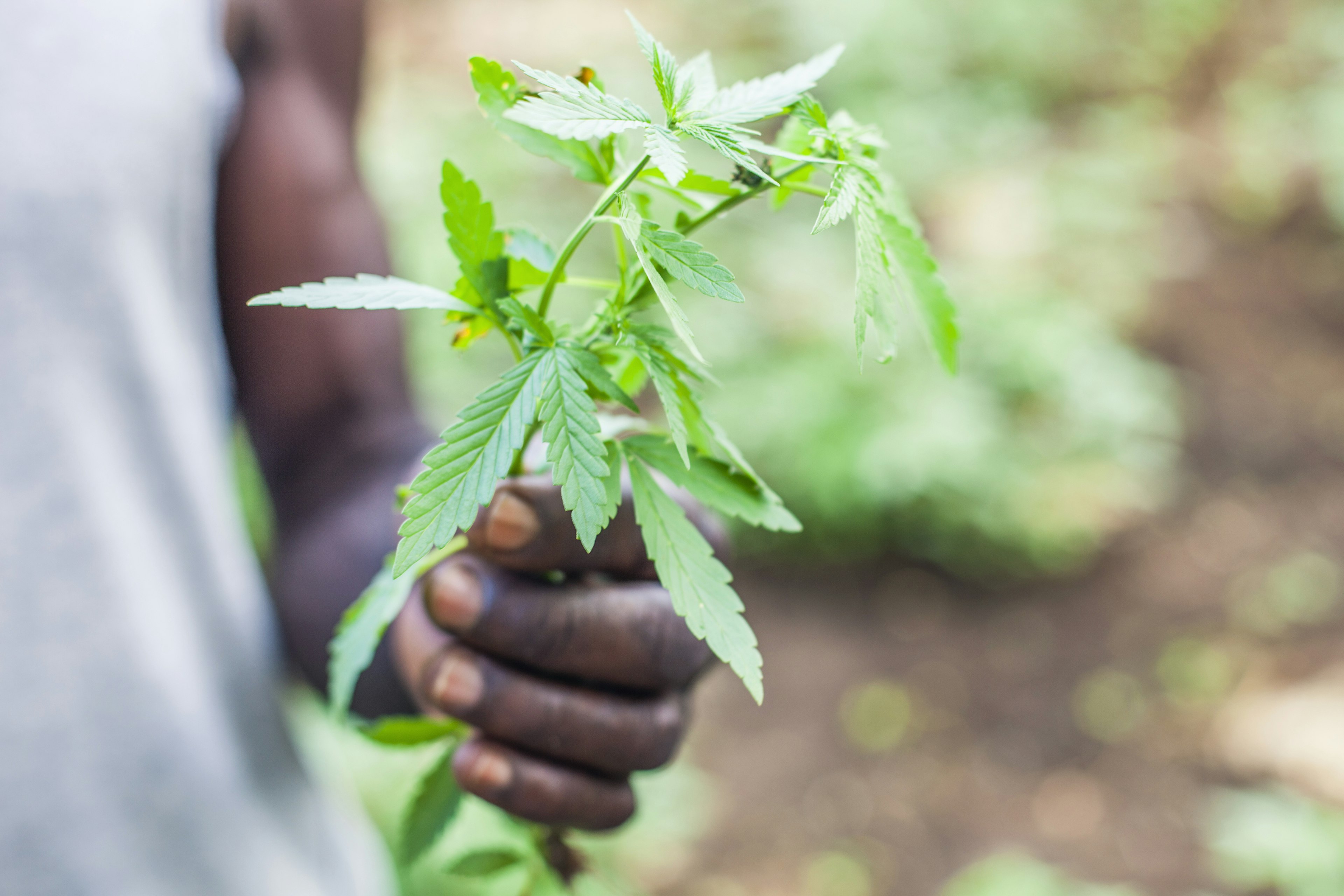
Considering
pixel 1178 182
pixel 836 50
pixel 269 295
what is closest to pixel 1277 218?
pixel 1178 182

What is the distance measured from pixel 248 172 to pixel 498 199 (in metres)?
3.65

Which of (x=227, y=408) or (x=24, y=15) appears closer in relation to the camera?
(x=24, y=15)

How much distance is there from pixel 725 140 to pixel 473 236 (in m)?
0.20

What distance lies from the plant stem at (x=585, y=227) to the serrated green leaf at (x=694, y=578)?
14 centimetres

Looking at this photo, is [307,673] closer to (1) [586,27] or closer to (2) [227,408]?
(2) [227,408]

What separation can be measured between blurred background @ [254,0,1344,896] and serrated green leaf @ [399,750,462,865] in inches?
59.7

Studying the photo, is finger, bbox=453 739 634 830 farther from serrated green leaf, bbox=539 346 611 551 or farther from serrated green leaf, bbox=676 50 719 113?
serrated green leaf, bbox=676 50 719 113

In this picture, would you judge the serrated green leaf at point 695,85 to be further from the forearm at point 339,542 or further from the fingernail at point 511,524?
the forearm at point 339,542

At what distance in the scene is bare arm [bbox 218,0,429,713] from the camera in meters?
1.52

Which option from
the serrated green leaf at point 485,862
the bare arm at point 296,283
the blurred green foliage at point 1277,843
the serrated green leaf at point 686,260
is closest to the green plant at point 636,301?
the serrated green leaf at point 686,260

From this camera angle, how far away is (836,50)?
2.31 feet

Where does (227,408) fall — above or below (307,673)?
above

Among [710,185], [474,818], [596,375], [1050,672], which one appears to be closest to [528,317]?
[596,375]

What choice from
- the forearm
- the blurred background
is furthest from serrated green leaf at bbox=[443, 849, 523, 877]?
the blurred background
